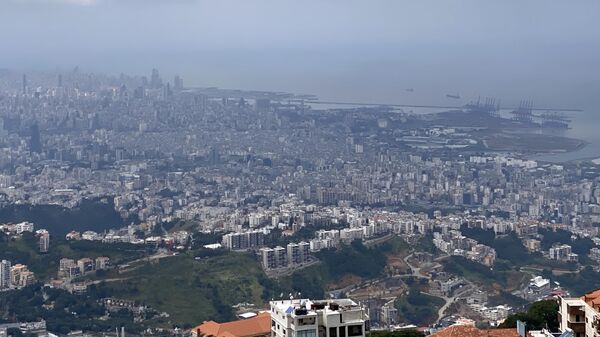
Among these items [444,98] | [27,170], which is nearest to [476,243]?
[27,170]

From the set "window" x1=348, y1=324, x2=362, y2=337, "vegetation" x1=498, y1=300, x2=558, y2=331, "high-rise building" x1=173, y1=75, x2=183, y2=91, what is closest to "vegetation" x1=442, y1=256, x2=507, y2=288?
"vegetation" x1=498, y1=300, x2=558, y2=331

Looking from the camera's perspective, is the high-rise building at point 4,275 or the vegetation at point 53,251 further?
the vegetation at point 53,251

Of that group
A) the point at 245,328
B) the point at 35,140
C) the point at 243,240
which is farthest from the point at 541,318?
the point at 35,140

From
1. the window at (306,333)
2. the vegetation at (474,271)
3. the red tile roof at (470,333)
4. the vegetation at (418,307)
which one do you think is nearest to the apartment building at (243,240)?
the vegetation at (474,271)

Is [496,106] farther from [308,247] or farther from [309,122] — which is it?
[308,247]

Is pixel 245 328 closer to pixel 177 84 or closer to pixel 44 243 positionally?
pixel 44 243

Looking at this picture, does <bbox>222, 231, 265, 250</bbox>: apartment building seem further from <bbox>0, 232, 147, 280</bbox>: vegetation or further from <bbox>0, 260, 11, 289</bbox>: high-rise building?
<bbox>0, 260, 11, 289</bbox>: high-rise building

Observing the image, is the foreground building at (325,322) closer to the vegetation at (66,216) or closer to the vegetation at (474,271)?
the vegetation at (474,271)
